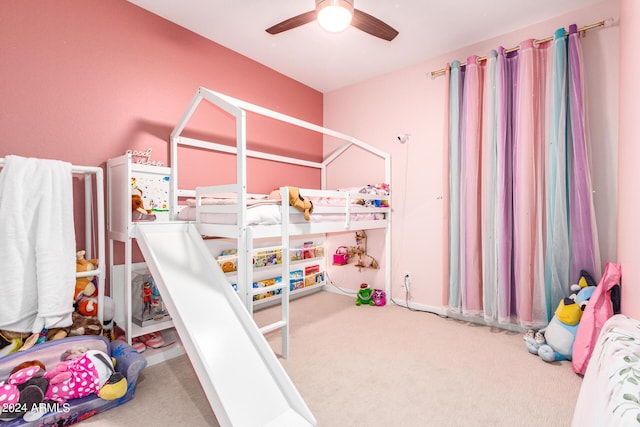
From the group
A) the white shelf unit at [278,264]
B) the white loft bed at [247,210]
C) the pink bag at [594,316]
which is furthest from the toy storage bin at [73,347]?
the pink bag at [594,316]

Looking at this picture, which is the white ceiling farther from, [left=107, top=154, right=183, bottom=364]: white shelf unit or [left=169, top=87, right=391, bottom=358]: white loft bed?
[left=107, top=154, right=183, bottom=364]: white shelf unit

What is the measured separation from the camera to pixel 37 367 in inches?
62.3

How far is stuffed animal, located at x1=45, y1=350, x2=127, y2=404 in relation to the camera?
156 centimetres

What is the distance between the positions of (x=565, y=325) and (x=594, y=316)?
8.9 inches

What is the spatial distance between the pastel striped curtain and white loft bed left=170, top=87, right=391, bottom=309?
2.59 feet

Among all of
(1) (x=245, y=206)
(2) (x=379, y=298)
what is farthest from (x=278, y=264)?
(1) (x=245, y=206)

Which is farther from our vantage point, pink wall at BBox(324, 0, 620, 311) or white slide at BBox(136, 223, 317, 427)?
pink wall at BBox(324, 0, 620, 311)

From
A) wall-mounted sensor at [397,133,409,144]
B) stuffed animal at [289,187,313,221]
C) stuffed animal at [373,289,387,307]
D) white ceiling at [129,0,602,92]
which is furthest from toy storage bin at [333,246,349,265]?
white ceiling at [129,0,602,92]

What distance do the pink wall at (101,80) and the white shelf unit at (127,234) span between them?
0.86 feet

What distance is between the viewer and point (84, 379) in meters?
1.61

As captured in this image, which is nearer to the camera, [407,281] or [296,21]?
[296,21]

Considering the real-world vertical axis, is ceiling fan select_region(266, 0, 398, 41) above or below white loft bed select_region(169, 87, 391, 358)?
above

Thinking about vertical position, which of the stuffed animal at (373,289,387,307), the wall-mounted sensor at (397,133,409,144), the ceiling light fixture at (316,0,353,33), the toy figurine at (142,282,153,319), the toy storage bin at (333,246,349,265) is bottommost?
the stuffed animal at (373,289,387,307)

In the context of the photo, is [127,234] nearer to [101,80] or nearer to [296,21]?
[101,80]
